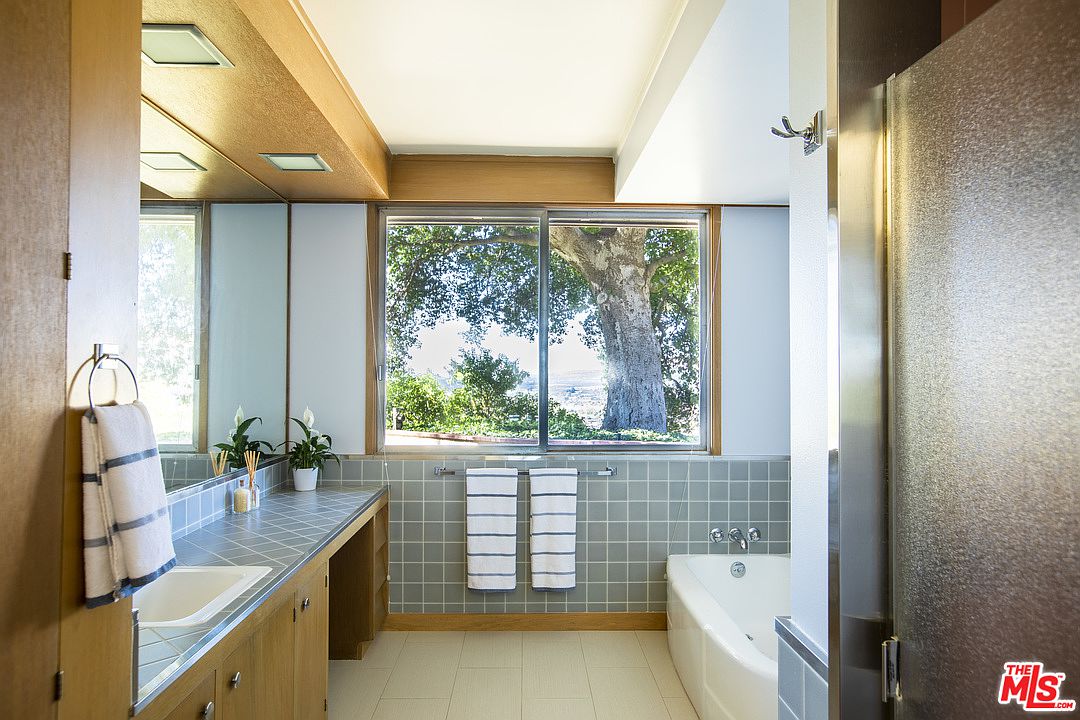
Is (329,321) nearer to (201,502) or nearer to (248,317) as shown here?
(248,317)

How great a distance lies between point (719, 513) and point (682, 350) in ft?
3.06

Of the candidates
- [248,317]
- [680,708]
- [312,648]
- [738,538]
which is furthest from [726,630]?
[248,317]

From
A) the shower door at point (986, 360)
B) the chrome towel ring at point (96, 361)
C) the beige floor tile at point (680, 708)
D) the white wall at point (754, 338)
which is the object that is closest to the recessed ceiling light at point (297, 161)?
the chrome towel ring at point (96, 361)

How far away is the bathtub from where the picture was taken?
88.4 inches

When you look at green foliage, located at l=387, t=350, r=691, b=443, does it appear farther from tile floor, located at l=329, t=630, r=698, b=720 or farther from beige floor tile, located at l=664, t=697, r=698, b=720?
beige floor tile, located at l=664, t=697, r=698, b=720

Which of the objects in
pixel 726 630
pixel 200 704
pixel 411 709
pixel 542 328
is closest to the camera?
pixel 200 704

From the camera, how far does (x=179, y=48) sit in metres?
1.72

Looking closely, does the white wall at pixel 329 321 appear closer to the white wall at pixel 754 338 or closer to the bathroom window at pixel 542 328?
the bathroom window at pixel 542 328

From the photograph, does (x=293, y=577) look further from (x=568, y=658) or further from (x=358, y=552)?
(x=568, y=658)

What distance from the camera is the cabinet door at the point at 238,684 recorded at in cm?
154

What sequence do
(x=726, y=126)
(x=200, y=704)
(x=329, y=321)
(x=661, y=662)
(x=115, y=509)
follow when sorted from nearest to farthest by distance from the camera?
(x=115, y=509) < (x=200, y=704) < (x=726, y=126) < (x=661, y=662) < (x=329, y=321)

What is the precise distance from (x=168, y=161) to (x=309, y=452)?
153 centimetres

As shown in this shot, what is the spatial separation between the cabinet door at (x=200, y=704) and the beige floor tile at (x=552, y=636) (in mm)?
2077

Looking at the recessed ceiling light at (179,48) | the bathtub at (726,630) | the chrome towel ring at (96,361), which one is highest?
the recessed ceiling light at (179,48)
